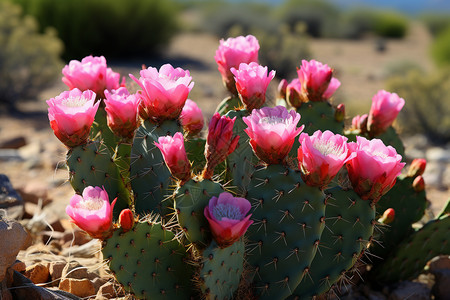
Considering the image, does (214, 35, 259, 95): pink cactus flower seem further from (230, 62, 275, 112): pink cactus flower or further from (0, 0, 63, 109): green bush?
(0, 0, 63, 109): green bush

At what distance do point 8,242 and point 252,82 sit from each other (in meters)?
1.12

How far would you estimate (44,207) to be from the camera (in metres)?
3.82

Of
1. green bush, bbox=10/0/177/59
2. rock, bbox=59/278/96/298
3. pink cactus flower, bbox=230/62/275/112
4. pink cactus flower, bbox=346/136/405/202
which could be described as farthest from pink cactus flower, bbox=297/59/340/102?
green bush, bbox=10/0/177/59

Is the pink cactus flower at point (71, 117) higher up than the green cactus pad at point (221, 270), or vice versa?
the pink cactus flower at point (71, 117)

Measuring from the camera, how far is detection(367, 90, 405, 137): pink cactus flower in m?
2.83

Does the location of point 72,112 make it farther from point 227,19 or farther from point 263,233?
point 227,19

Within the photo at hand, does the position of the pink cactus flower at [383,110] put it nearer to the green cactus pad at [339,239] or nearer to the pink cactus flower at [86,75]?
the green cactus pad at [339,239]

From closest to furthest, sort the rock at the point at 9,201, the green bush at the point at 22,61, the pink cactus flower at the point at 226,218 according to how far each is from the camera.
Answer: the pink cactus flower at the point at 226,218 → the rock at the point at 9,201 → the green bush at the point at 22,61

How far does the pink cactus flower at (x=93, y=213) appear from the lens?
1.81 m

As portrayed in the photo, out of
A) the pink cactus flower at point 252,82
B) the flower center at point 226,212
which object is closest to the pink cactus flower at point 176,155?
the flower center at point 226,212

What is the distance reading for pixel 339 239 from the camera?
2.19m

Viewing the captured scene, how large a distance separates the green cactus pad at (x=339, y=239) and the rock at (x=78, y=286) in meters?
0.91

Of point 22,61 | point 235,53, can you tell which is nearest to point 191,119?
point 235,53

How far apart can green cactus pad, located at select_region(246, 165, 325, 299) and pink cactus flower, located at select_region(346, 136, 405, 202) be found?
0.55 feet
